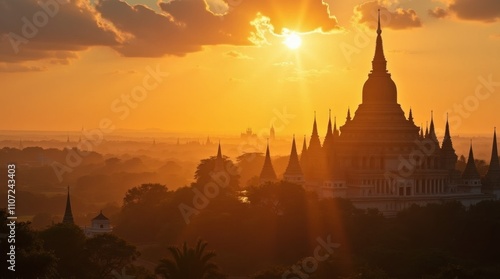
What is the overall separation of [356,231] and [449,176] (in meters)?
26.9

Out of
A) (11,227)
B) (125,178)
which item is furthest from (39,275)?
(125,178)

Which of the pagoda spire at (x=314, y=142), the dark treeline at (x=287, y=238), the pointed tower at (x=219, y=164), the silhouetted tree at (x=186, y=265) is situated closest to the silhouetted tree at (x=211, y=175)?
the pointed tower at (x=219, y=164)

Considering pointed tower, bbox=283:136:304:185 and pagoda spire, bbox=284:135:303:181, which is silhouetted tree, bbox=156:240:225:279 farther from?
pagoda spire, bbox=284:135:303:181

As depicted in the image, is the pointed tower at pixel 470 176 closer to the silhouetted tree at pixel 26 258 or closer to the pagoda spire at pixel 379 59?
the pagoda spire at pixel 379 59

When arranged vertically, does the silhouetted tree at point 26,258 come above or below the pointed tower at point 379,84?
below

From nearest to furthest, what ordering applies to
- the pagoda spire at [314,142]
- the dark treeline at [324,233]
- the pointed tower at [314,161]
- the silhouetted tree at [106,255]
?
the silhouetted tree at [106,255] → the dark treeline at [324,233] → the pointed tower at [314,161] → the pagoda spire at [314,142]

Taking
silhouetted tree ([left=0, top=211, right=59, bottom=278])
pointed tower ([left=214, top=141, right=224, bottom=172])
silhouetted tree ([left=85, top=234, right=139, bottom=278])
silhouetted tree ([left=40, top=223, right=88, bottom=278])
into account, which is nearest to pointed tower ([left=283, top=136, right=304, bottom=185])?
pointed tower ([left=214, top=141, right=224, bottom=172])

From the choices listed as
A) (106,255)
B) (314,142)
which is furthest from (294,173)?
(106,255)

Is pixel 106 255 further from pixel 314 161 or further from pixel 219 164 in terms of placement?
pixel 219 164

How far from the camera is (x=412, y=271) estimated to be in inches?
2657

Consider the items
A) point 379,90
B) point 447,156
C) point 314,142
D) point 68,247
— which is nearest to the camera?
point 68,247

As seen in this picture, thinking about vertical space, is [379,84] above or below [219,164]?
above

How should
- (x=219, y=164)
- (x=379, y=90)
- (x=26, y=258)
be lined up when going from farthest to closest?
(x=219, y=164), (x=379, y=90), (x=26, y=258)

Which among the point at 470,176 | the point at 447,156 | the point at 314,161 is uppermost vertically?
the point at 447,156
